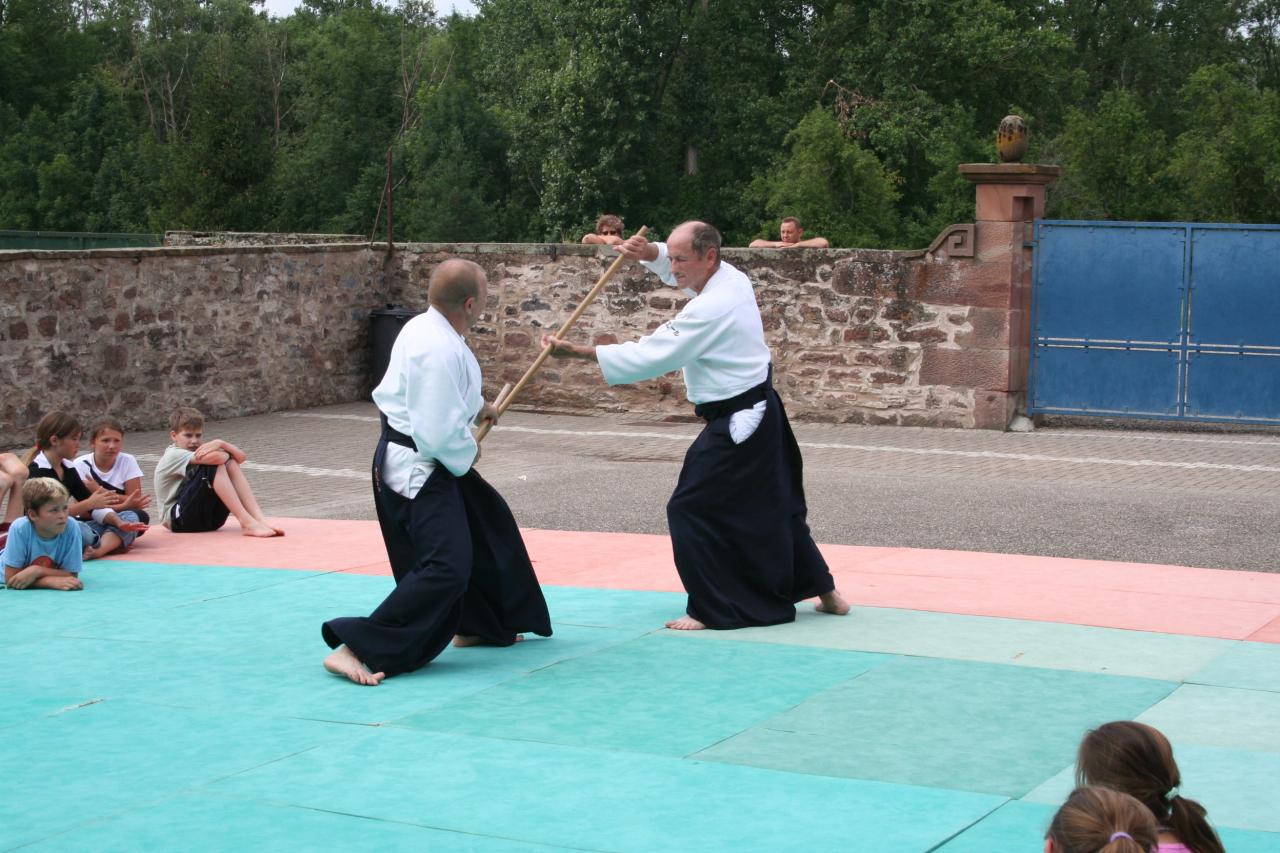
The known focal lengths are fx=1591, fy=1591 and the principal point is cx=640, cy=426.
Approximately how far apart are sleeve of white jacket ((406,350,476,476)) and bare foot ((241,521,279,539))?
12.0 feet

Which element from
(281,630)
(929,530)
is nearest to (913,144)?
(929,530)

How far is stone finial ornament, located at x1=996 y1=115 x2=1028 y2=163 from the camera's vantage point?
1449 cm

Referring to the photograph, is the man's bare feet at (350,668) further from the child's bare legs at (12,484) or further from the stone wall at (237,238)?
the stone wall at (237,238)

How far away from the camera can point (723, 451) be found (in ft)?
21.9

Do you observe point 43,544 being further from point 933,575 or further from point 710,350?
point 933,575

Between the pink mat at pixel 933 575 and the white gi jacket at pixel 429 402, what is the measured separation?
202 centimetres

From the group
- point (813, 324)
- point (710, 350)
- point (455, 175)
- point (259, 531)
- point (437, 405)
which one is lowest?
point (259, 531)

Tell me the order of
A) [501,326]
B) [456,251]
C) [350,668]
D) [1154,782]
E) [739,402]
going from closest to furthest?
[1154,782] < [350,668] < [739,402] < [501,326] < [456,251]

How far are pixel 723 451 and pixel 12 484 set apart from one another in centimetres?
410

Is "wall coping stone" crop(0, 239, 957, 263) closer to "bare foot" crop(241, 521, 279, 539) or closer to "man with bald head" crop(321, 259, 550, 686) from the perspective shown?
"bare foot" crop(241, 521, 279, 539)

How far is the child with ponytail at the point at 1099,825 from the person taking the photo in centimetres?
297

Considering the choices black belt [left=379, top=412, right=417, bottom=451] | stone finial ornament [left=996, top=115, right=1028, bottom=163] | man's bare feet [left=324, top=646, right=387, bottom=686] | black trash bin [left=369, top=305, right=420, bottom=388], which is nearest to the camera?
man's bare feet [left=324, top=646, right=387, bottom=686]

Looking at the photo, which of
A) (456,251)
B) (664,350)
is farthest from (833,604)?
(456,251)

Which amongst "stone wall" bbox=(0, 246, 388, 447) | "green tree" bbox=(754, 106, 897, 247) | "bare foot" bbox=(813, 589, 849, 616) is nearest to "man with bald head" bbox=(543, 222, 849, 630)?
"bare foot" bbox=(813, 589, 849, 616)
